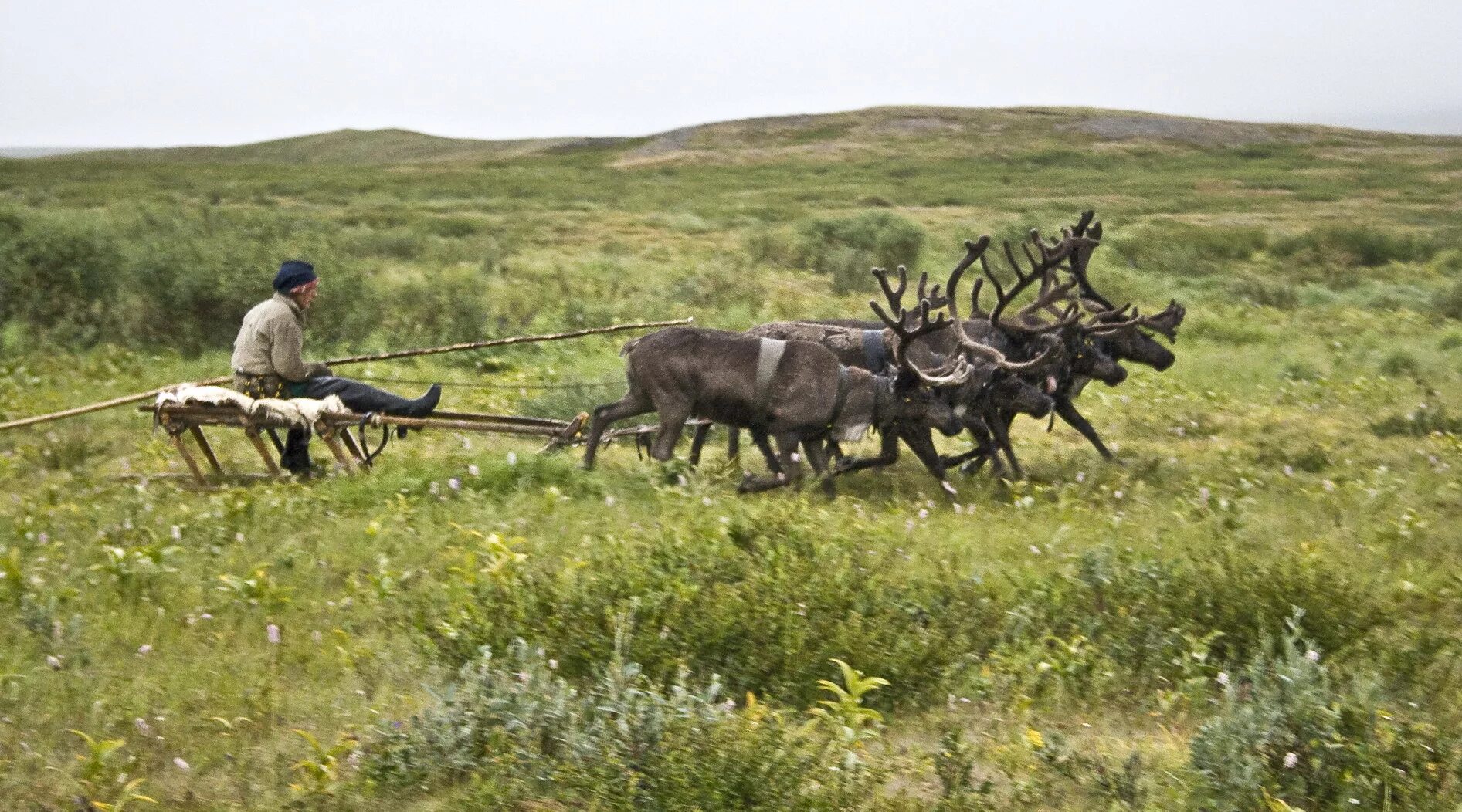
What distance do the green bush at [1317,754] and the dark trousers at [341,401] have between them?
6.62m

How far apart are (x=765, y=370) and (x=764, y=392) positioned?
0.53 feet

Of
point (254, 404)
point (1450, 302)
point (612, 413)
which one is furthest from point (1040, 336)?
point (1450, 302)

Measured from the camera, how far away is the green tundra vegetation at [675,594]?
5.45m

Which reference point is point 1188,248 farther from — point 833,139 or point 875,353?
point 833,139

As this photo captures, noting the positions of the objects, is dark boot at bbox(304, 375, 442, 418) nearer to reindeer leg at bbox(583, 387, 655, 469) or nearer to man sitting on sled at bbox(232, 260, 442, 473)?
man sitting on sled at bbox(232, 260, 442, 473)

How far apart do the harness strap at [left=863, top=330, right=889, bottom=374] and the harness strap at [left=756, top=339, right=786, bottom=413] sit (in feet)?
4.99

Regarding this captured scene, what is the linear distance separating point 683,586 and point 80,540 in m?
4.40

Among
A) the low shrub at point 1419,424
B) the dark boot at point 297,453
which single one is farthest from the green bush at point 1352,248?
the dark boot at point 297,453

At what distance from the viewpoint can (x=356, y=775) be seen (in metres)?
5.49

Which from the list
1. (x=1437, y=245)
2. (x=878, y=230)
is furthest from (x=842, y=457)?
(x=1437, y=245)

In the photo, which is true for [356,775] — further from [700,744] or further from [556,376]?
[556,376]

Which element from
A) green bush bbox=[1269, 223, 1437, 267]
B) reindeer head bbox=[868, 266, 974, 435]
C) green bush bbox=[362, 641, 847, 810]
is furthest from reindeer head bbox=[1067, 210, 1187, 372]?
green bush bbox=[1269, 223, 1437, 267]

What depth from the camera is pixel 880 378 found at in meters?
11.0

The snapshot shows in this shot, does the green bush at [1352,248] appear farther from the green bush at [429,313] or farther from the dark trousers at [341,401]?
Answer: the dark trousers at [341,401]
